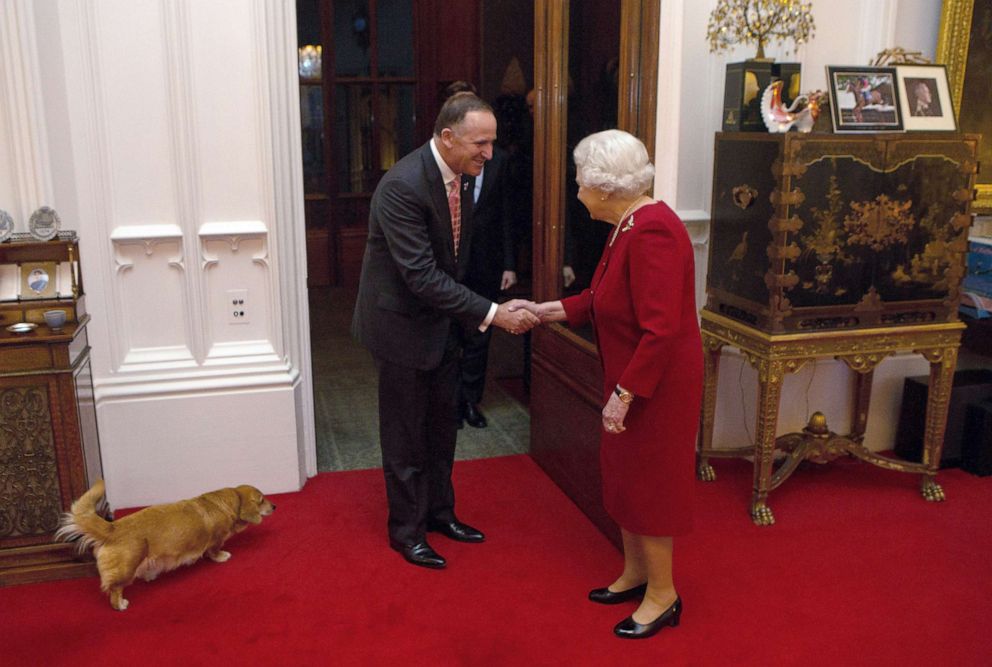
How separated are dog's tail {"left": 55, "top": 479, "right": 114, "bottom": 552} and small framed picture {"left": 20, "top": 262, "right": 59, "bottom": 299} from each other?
2.42ft

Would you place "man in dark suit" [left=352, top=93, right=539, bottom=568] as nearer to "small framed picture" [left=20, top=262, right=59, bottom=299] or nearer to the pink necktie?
the pink necktie

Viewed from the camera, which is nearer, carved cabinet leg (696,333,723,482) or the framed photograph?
the framed photograph

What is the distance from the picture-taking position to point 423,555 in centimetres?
351

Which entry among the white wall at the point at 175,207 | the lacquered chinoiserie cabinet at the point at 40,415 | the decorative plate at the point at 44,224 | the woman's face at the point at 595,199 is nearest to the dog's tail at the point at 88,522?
the lacquered chinoiserie cabinet at the point at 40,415

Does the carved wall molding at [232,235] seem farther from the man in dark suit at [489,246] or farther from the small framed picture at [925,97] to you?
the small framed picture at [925,97]

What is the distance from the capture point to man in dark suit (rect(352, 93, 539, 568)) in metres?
3.24

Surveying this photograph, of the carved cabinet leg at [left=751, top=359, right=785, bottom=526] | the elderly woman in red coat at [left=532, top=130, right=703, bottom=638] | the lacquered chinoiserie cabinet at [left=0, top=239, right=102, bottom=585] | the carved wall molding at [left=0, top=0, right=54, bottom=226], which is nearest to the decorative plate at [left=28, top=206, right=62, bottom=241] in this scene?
the lacquered chinoiserie cabinet at [left=0, top=239, right=102, bottom=585]

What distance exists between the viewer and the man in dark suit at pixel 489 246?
4641 mm

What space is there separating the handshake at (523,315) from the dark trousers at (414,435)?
27cm

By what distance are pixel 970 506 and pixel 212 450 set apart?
3343mm

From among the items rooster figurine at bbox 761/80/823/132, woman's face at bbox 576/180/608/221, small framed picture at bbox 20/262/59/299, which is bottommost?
small framed picture at bbox 20/262/59/299

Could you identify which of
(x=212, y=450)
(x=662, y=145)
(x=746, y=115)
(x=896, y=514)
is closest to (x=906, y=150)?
(x=746, y=115)

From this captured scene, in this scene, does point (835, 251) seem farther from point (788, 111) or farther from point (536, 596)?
point (536, 596)

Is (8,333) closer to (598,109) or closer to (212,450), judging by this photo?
(212,450)
